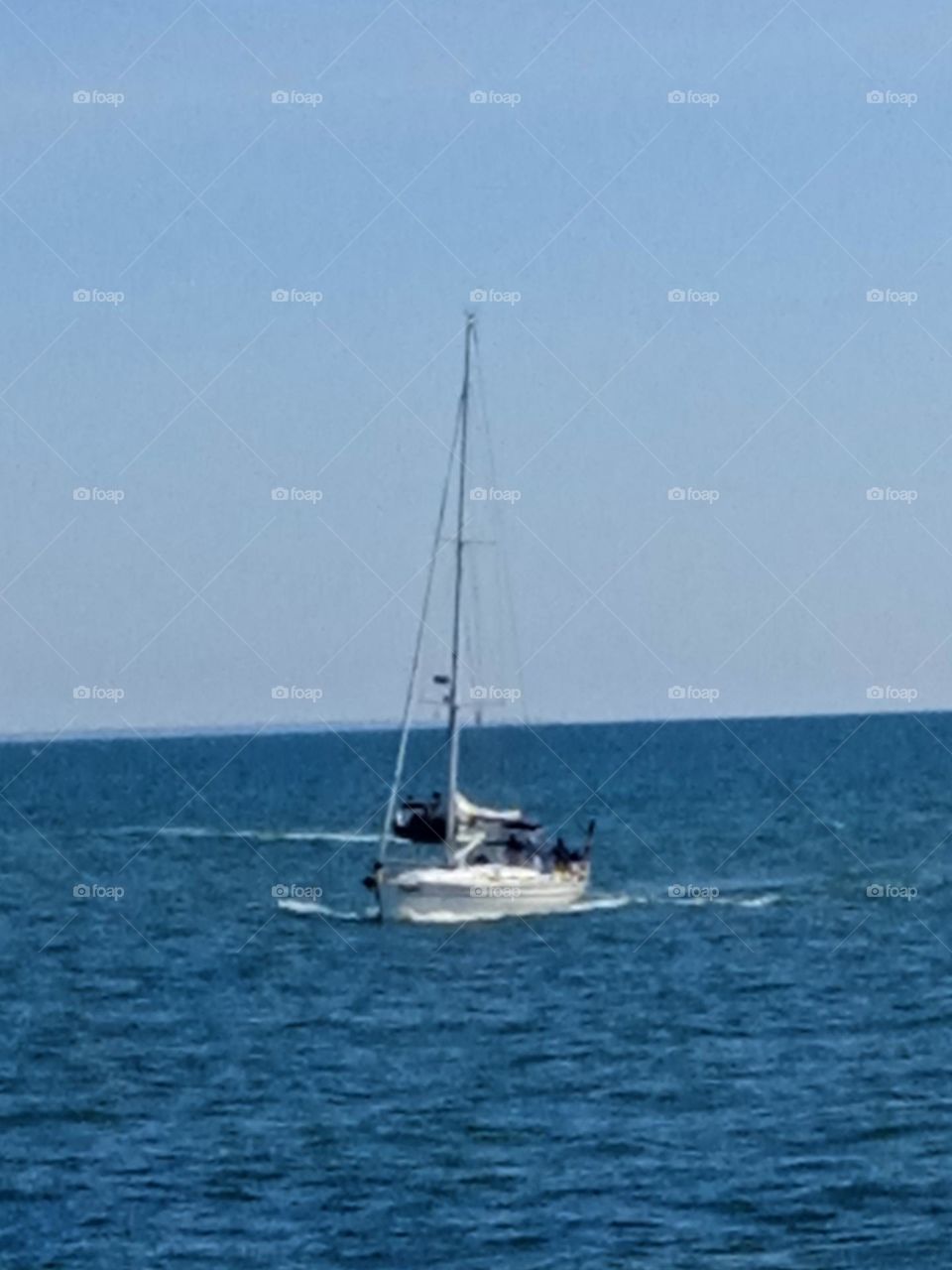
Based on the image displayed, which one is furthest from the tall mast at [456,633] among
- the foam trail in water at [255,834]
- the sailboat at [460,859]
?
the foam trail in water at [255,834]

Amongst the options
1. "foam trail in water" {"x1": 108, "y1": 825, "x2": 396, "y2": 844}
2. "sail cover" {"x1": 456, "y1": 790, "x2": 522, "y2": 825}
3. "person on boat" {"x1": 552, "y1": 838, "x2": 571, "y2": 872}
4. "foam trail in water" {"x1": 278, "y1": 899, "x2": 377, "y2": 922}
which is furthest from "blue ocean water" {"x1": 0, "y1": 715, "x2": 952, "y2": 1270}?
"foam trail in water" {"x1": 108, "y1": 825, "x2": 396, "y2": 844}

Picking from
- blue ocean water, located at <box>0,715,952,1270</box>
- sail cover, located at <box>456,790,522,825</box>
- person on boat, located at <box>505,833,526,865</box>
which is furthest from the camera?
person on boat, located at <box>505,833,526,865</box>

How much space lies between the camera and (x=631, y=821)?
134500mm

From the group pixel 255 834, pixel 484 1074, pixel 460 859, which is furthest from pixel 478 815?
pixel 255 834

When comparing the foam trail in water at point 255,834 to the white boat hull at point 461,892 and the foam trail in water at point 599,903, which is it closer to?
the foam trail in water at point 599,903

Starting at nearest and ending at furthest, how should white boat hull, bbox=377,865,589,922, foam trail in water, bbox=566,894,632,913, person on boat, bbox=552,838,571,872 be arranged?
white boat hull, bbox=377,865,589,922, person on boat, bbox=552,838,571,872, foam trail in water, bbox=566,894,632,913

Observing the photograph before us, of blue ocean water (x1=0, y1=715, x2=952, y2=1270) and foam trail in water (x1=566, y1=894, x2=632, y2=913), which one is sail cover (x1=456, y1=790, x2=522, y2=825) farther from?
foam trail in water (x1=566, y1=894, x2=632, y2=913)

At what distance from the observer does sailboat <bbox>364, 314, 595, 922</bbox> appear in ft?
253

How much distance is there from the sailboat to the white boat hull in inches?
1.1

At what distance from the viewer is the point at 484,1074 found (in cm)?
5472

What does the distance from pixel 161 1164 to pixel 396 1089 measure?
28.2 ft

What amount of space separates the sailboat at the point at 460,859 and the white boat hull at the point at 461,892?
28 mm

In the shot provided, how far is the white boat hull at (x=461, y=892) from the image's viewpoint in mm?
76688

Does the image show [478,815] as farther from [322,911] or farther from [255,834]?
[255,834]
